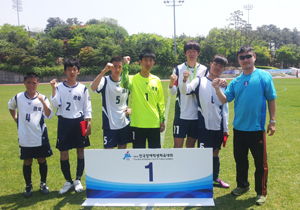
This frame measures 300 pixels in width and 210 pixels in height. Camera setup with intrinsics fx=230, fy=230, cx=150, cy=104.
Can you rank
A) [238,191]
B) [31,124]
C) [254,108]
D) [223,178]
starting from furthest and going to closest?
[223,178]
[31,124]
[238,191]
[254,108]

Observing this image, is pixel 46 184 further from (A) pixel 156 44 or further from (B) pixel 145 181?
(A) pixel 156 44

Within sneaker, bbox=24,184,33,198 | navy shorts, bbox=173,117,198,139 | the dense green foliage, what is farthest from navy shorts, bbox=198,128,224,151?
the dense green foliage

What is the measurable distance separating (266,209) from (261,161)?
0.63 meters

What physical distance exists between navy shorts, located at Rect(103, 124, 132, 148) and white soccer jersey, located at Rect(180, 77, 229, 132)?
116cm

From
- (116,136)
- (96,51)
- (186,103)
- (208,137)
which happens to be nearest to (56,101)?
(116,136)

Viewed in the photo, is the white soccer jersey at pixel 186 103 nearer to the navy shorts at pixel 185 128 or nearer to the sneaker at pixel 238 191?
the navy shorts at pixel 185 128

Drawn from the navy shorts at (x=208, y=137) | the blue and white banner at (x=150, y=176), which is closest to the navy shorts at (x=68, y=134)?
the blue and white banner at (x=150, y=176)

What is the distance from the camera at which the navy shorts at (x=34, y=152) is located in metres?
3.64

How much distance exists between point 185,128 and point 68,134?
1937 millimetres

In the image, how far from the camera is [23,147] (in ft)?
12.0

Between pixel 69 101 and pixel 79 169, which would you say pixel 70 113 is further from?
pixel 79 169

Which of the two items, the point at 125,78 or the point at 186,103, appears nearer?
the point at 125,78

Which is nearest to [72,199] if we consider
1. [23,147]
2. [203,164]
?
[23,147]

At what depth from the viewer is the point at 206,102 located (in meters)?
3.66
